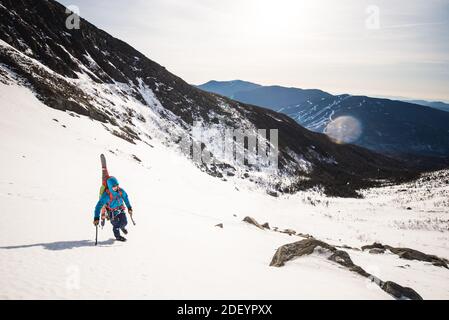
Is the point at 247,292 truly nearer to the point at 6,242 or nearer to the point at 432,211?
the point at 6,242

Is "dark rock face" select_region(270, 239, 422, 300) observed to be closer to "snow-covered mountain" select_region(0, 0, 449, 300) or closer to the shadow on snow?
"snow-covered mountain" select_region(0, 0, 449, 300)

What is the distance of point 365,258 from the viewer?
14.3 m

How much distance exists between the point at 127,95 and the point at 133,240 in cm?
4573

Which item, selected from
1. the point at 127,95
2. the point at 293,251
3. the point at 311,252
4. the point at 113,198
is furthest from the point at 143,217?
the point at 127,95

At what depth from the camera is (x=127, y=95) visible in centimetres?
5016

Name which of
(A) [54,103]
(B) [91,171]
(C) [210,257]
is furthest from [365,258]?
(A) [54,103]

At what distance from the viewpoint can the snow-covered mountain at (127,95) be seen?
33156mm

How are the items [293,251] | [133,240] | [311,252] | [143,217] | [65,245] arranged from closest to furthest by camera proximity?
[65,245] → [133,240] → [293,251] → [311,252] → [143,217]

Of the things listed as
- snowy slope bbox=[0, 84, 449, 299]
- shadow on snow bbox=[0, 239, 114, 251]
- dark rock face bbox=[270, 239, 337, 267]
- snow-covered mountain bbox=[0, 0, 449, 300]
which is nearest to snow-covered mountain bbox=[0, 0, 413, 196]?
snow-covered mountain bbox=[0, 0, 449, 300]

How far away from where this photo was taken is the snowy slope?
19.2ft

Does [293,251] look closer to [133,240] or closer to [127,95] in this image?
[133,240]

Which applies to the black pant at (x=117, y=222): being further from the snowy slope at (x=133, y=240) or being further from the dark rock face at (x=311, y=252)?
the dark rock face at (x=311, y=252)

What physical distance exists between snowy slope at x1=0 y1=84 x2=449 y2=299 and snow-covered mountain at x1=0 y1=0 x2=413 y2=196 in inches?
296
